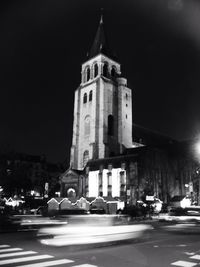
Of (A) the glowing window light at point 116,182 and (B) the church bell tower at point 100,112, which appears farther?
(B) the church bell tower at point 100,112

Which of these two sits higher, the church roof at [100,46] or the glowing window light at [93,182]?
the church roof at [100,46]

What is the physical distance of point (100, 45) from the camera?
3125 inches

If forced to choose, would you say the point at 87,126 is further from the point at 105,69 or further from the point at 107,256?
the point at 107,256

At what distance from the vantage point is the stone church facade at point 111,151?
6078 centimetres

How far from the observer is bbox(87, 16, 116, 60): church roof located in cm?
7838

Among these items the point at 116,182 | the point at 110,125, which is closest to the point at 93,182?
the point at 116,182

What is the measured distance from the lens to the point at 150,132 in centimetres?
8700

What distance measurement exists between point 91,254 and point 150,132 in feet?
259

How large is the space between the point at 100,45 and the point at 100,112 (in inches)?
811

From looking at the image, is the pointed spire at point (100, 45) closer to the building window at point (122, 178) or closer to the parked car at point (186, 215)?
the building window at point (122, 178)

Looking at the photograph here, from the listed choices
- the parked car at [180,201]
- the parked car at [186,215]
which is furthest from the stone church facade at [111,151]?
the parked car at [186,215]

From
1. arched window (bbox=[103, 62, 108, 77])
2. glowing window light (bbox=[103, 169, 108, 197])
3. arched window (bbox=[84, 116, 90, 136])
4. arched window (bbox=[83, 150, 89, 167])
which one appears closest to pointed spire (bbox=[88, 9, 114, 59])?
arched window (bbox=[103, 62, 108, 77])

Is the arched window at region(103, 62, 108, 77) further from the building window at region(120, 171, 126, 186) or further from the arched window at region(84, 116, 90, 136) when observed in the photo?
the building window at region(120, 171, 126, 186)

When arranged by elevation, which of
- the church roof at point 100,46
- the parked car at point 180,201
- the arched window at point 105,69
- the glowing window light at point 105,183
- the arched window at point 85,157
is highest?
the church roof at point 100,46
